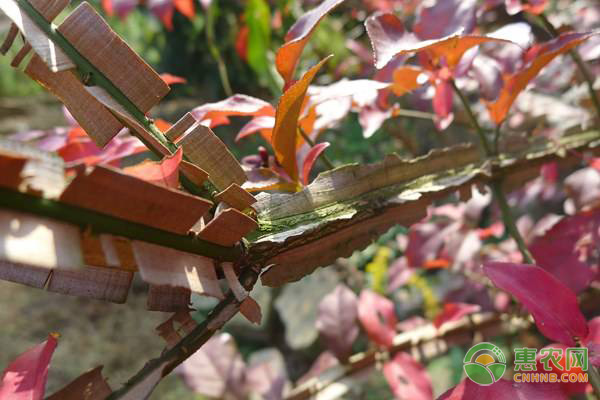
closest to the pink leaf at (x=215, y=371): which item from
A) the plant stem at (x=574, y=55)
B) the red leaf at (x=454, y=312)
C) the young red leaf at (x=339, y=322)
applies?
the young red leaf at (x=339, y=322)

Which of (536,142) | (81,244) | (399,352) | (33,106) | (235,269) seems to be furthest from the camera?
(33,106)

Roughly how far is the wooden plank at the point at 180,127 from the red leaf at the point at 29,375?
0.77ft

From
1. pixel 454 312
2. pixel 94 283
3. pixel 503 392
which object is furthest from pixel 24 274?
pixel 454 312

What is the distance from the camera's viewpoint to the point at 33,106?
13.0 feet

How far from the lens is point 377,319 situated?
1.02 meters

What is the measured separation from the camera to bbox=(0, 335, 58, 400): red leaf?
49cm

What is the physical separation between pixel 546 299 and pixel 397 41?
345 millimetres

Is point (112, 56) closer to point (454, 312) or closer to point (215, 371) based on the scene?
point (215, 371)

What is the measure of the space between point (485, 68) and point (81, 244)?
78cm

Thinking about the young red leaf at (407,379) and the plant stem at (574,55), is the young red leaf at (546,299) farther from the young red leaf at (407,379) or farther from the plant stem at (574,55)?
the plant stem at (574,55)

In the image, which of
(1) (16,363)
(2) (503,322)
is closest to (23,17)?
(1) (16,363)

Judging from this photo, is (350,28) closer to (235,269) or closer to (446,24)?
(446,24)

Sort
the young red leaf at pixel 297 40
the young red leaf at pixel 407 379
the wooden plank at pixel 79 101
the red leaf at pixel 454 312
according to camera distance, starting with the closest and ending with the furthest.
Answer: the wooden plank at pixel 79 101
the young red leaf at pixel 297 40
the young red leaf at pixel 407 379
the red leaf at pixel 454 312

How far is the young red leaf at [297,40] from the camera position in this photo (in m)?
0.56
